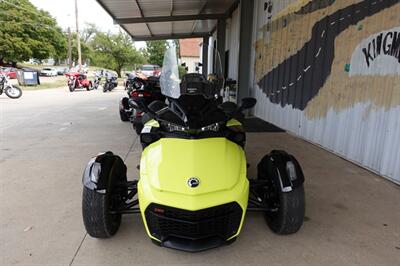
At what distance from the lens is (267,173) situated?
262cm

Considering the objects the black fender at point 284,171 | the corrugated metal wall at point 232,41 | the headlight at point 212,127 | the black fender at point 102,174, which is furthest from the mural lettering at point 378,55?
the corrugated metal wall at point 232,41

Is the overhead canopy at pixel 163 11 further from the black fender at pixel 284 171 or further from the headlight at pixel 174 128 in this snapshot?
the black fender at pixel 284 171

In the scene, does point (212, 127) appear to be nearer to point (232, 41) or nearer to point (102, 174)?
point (102, 174)

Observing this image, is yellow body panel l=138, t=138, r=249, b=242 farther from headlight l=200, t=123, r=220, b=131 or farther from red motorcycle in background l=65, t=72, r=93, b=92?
red motorcycle in background l=65, t=72, r=93, b=92

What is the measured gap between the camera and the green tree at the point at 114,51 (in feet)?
117

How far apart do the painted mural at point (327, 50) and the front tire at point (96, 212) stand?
11.5 ft

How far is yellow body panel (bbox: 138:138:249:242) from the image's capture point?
1968mm

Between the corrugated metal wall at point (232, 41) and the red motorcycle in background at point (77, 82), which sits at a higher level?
the corrugated metal wall at point (232, 41)

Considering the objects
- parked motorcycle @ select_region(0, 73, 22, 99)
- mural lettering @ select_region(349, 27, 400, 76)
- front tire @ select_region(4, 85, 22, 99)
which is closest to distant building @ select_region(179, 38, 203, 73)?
parked motorcycle @ select_region(0, 73, 22, 99)

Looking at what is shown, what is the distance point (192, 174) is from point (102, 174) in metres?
0.78

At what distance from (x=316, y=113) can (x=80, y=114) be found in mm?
6852

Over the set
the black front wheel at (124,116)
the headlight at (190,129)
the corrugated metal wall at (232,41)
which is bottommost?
the black front wheel at (124,116)

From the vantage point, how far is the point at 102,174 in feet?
7.69

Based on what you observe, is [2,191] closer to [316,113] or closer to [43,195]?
[43,195]
